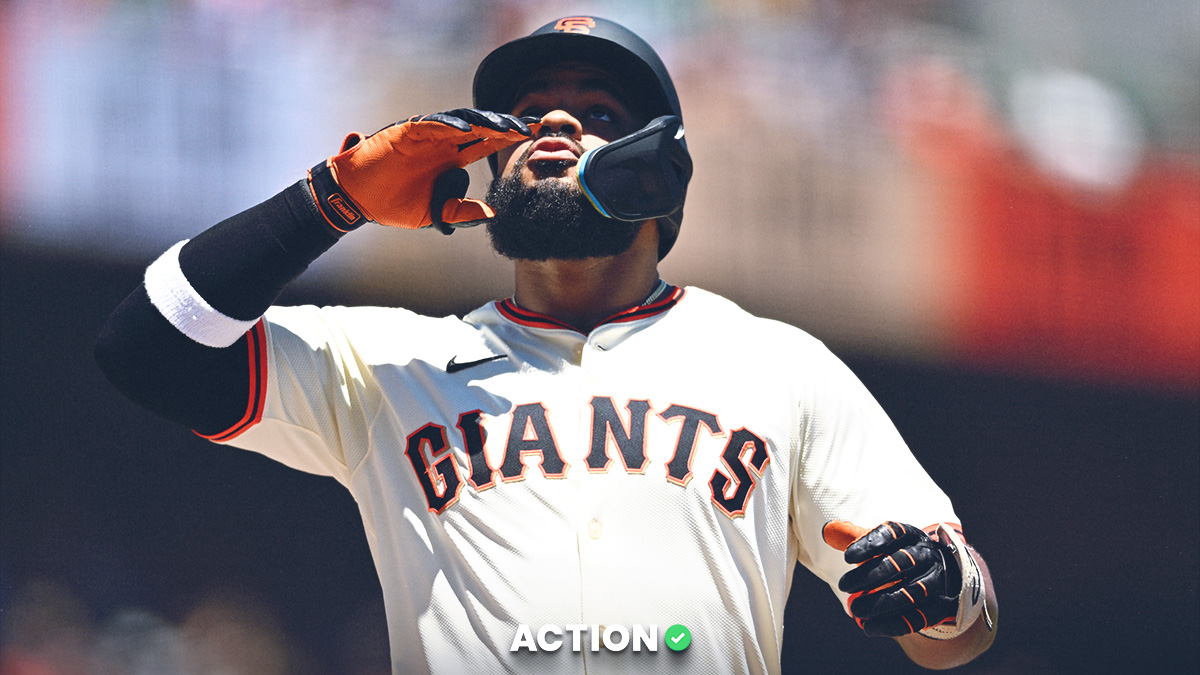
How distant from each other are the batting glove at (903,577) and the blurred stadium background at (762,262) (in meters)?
0.95

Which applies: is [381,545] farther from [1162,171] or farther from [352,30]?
[1162,171]

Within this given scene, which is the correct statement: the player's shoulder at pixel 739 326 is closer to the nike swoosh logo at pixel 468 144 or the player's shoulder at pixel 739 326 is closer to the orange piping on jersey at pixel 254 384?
the nike swoosh logo at pixel 468 144

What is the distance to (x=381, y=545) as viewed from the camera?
149 cm

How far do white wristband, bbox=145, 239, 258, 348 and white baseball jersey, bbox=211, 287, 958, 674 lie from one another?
0.29 feet

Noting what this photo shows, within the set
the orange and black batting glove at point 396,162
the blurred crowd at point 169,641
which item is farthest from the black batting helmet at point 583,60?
the blurred crowd at point 169,641

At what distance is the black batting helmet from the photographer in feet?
5.71

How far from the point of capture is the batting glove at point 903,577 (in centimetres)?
124

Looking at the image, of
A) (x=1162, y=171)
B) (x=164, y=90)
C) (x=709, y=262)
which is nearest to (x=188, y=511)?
(x=164, y=90)

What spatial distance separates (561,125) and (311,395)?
1.81ft

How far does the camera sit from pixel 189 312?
1361 mm

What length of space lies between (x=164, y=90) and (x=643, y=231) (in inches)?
44.2

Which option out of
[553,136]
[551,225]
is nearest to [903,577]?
[551,225]

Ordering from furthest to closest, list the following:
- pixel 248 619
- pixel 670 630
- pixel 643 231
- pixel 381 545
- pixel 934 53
A: pixel 934 53, pixel 248 619, pixel 643 231, pixel 381 545, pixel 670 630

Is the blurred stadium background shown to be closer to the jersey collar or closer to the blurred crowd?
the blurred crowd
